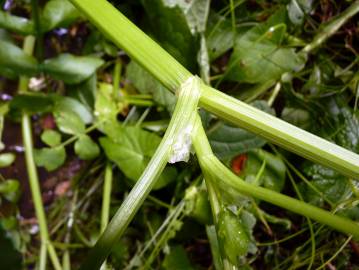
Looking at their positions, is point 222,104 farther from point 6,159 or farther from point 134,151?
point 6,159

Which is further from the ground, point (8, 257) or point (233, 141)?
point (233, 141)

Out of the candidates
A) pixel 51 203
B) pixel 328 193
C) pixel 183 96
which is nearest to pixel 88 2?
pixel 183 96

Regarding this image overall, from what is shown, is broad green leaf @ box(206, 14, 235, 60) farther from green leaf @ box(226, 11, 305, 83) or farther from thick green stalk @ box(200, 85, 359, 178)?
thick green stalk @ box(200, 85, 359, 178)

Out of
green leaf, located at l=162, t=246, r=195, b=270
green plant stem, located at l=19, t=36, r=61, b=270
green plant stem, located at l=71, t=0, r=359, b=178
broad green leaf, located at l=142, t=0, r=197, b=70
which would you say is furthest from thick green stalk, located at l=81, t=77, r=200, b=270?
green plant stem, located at l=19, t=36, r=61, b=270

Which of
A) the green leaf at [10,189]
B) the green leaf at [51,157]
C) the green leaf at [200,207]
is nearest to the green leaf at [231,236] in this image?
the green leaf at [200,207]

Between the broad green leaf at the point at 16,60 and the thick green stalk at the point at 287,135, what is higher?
the thick green stalk at the point at 287,135

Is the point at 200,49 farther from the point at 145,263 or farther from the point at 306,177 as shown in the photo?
the point at 145,263

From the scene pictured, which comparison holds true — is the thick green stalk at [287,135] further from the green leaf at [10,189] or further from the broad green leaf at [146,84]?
the green leaf at [10,189]

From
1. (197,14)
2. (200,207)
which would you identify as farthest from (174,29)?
(200,207)
